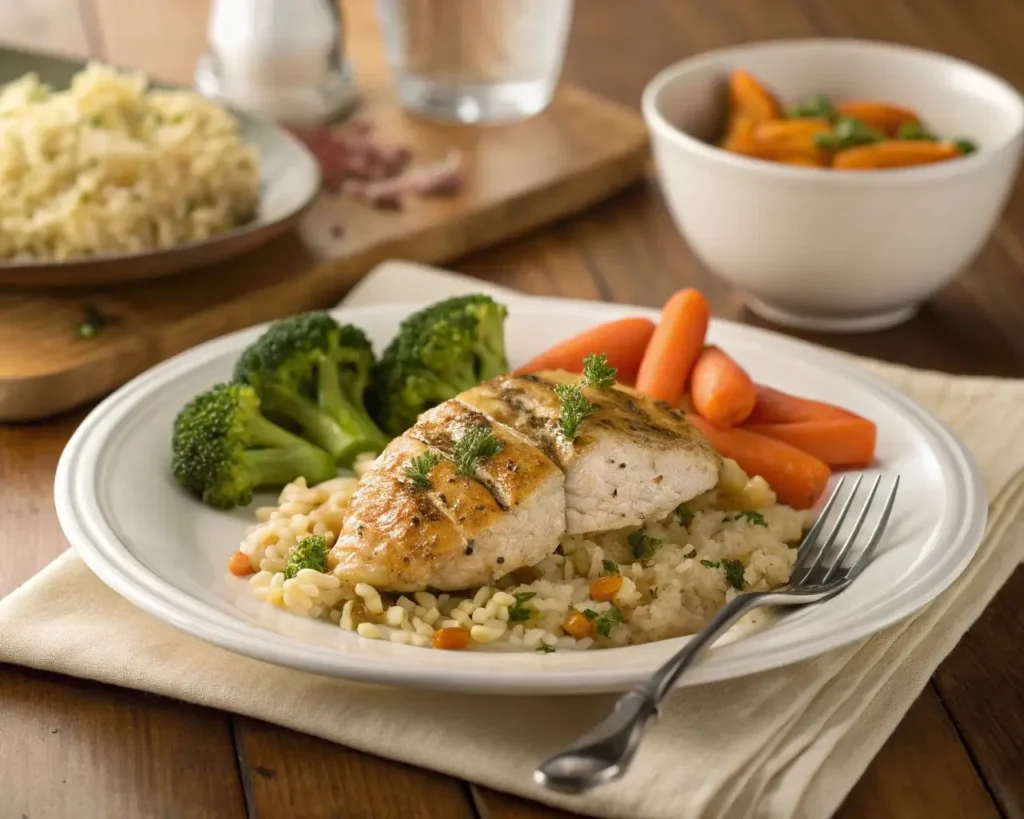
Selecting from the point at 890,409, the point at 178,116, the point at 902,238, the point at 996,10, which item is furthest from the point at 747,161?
the point at 996,10

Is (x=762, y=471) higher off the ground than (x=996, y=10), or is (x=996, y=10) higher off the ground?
(x=762, y=471)

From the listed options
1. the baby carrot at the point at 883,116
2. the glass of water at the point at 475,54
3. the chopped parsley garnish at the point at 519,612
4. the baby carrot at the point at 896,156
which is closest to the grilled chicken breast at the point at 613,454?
the chopped parsley garnish at the point at 519,612

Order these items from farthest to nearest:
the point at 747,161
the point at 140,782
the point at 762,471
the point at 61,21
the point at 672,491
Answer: the point at 61,21 → the point at 747,161 → the point at 762,471 → the point at 672,491 → the point at 140,782

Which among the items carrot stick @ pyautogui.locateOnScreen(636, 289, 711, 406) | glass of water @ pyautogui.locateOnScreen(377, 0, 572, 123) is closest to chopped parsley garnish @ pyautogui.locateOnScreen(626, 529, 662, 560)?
carrot stick @ pyautogui.locateOnScreen(636, 289, 711, 406)

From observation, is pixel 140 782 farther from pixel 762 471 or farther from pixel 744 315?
pixel 744 315

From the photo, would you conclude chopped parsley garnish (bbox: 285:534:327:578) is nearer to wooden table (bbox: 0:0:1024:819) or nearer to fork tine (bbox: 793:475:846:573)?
wooden table (bbox: 0:0:1024:819)
